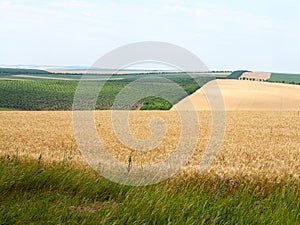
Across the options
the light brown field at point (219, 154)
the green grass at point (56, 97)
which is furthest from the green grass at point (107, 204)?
the green grass at point (56, 97)

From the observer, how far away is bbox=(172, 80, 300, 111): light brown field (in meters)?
46.5

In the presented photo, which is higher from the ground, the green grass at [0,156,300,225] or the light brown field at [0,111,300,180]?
the green grass at [0,156,300,225]

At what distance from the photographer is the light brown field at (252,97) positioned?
1831 inches

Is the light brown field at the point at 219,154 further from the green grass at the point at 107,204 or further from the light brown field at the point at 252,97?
the light brown field at the point at 252,97

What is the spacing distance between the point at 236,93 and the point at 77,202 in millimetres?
52215

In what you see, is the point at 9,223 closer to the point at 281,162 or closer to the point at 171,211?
Answer: the point at 171,211

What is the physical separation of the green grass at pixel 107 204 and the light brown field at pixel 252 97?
3579 cm

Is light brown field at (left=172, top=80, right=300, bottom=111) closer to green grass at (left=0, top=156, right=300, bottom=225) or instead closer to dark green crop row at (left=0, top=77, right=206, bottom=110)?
dark green crop row at (left=0, top=77, right=206, bottom=110)

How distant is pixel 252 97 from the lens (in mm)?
53438

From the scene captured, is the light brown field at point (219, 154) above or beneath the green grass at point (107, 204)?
beneath

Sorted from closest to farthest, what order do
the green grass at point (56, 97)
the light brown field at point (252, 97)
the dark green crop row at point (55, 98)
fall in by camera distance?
the light brown field at point (252, 97) < the dark green crop row at point (55, 98) < the green grass at point (56, 97)

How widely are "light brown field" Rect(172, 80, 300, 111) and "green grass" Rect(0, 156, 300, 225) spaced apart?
35789 mm

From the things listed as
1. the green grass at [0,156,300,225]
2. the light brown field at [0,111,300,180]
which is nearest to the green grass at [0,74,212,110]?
the light brown field at [0,111,300,180]

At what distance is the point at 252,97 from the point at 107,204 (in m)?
50.2
